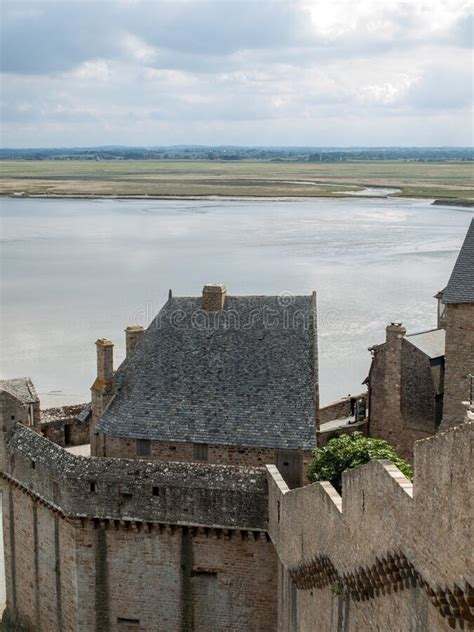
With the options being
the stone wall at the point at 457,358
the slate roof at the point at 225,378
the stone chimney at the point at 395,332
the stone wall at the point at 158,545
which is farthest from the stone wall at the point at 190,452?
the stone chimney at the point at 395,332

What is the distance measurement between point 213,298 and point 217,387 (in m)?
3.30

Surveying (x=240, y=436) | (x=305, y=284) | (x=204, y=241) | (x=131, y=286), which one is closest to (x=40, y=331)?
(x=131, y=286)

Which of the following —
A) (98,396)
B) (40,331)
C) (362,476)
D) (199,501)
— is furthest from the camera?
(40,331)

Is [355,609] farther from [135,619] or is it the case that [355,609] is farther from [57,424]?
[57,424]

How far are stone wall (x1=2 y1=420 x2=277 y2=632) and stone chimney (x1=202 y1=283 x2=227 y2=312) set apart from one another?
7.62m

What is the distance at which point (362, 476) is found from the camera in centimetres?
1332

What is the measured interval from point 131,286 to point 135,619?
2076 inches

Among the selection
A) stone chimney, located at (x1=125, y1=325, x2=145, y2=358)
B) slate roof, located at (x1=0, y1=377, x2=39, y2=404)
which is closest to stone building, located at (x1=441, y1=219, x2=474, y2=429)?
stone chimney, located at (x1=125, y1=325, x2=145, y2=358)

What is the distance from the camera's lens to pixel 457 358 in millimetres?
25266

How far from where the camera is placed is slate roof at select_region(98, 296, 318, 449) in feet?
81.6

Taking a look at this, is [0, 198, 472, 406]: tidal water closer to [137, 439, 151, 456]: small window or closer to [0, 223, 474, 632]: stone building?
[0, 223, 474, 632]: stone building

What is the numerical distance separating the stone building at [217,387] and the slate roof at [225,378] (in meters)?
Result: 0.03

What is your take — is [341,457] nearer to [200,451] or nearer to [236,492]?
[236,492]

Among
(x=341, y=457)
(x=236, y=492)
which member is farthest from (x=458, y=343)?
(x=236, y=492)
